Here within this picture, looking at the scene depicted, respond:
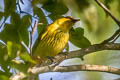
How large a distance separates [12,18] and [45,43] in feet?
3.11

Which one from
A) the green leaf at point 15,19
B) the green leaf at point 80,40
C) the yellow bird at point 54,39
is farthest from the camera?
the yellow bird at point 54,39

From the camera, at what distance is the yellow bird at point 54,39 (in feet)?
6.01

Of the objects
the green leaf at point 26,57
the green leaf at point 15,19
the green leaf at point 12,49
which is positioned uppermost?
the green leaf at point 15,19

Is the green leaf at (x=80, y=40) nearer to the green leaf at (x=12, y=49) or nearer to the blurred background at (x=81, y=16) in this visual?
the blurred background at (x=81, y=16)

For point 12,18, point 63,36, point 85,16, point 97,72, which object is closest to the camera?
point 85,16

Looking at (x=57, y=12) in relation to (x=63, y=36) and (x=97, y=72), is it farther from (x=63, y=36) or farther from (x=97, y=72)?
(x=63, y=36)

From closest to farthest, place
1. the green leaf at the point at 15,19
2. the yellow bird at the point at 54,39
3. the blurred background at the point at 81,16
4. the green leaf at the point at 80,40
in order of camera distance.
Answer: the blurred background at the point at 81,16
the green leaf at the point at 15,19
the green leaf at the point at 80,40
the yellow bird at the point at 54,39

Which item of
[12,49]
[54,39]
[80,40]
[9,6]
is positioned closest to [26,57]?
[12,49]

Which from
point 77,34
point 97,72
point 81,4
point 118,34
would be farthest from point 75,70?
point 81,4

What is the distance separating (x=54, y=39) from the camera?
196 cm

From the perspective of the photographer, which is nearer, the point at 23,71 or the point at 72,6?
the point at 72,6

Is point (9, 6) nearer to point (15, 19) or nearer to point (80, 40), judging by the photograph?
point (15, 19)

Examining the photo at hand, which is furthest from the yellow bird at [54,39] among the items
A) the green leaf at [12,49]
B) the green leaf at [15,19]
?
the green leaf at [12,49]

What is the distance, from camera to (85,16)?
443mm
